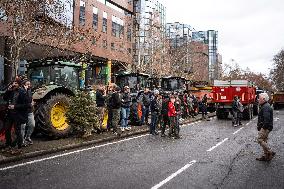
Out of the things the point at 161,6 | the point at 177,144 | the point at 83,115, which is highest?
the point at 161,6

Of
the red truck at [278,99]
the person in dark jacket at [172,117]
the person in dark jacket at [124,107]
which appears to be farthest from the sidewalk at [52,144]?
the red truck at [278,99]

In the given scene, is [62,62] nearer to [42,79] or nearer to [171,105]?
[42,79]

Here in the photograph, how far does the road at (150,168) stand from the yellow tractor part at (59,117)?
1734mm

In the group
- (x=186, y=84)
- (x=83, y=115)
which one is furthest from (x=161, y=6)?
(x=83, y=115)

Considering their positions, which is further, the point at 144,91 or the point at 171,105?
the point at 144,91

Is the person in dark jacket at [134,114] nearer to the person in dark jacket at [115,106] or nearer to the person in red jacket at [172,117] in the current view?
the person in red jacket at [172,117]

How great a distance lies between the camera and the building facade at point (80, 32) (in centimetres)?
1989

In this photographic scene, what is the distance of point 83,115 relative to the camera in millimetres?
12156

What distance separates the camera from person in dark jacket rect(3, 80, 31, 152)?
31.5 feet

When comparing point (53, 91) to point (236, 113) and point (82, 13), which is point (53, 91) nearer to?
point (236, 113)

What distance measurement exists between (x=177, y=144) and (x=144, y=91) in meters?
5.30

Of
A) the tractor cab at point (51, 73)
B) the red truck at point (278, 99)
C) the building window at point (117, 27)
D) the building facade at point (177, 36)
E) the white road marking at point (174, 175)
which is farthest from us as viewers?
the building facade at point (177, 36)

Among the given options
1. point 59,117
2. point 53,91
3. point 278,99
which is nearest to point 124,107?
point 59,117

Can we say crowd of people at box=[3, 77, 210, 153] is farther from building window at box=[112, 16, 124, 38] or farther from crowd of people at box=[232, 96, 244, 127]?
building window at box=[112, 16, 124, 38]
